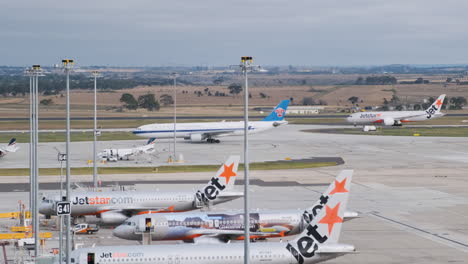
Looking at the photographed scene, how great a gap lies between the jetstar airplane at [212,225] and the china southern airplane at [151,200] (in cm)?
719

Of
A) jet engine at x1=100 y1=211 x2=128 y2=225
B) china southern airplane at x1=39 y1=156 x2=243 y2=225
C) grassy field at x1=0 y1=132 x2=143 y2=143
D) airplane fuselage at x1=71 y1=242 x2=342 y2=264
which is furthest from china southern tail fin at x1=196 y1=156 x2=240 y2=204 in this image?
grassy field at x1=0 y1=132 x2=143 y2=143

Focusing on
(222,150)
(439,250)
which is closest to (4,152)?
(222,150)

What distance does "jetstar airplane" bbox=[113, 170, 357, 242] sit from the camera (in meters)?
49.6

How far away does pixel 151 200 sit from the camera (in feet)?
193

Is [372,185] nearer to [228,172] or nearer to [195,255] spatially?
[228,172]

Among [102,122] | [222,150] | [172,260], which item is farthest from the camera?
[102,122]

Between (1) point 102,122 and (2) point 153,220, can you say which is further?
(1) point 102,122

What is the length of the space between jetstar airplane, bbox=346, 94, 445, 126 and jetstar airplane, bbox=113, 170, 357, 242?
125336mm

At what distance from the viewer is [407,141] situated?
138m

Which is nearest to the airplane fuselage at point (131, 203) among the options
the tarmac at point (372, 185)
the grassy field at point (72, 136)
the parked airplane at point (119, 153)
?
the tarmac at point (372, 185)

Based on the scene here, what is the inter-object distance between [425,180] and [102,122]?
11192cm

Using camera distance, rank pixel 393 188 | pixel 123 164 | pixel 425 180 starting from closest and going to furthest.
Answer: pixel 393 188, pixel 425 180, pixel 123 164

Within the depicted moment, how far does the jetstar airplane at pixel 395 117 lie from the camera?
174 m

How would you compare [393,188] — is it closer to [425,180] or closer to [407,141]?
[425,180]
